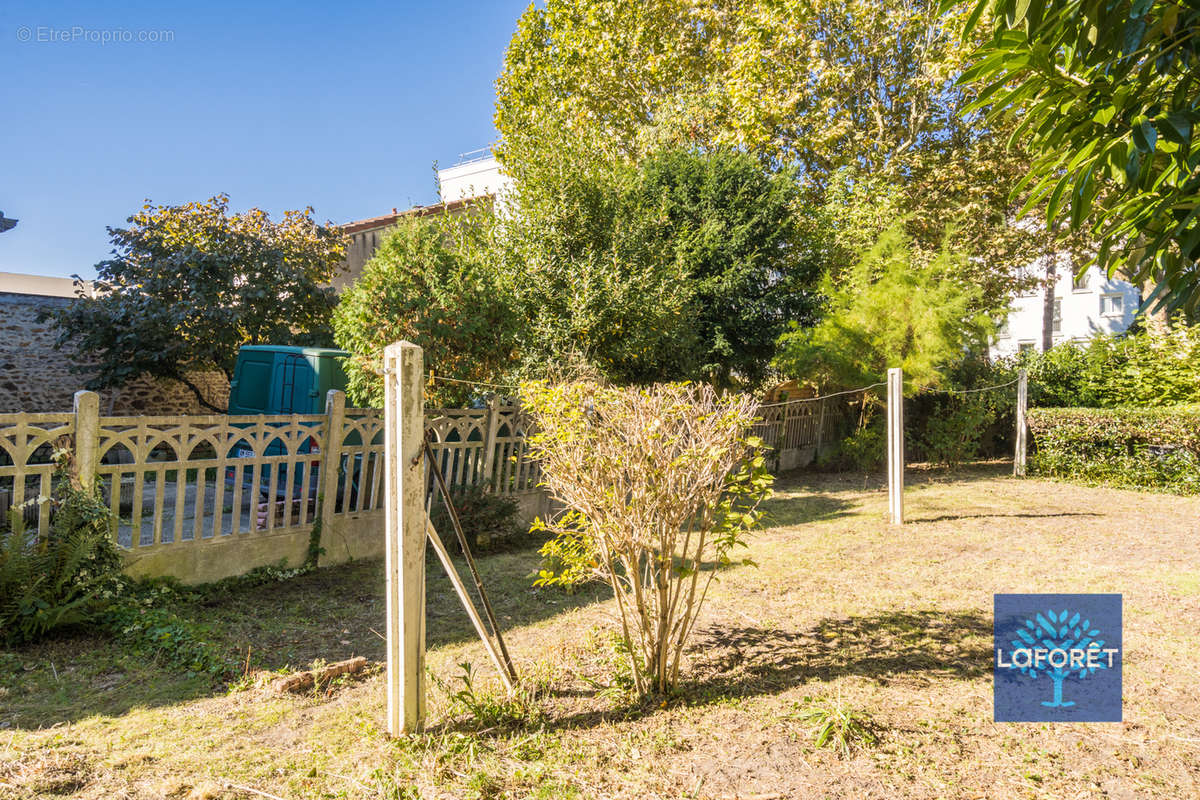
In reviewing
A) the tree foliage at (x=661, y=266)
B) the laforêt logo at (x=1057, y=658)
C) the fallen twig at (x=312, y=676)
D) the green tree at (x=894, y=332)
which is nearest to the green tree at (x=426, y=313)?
the tree foliage at (x=661, y=266)

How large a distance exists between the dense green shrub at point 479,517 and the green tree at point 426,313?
1.36m

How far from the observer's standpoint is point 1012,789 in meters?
2.84

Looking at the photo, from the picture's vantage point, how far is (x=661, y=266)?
10.7m

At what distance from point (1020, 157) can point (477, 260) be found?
13835 mm

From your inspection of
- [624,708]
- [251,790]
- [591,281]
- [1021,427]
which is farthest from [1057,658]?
[1021,427]

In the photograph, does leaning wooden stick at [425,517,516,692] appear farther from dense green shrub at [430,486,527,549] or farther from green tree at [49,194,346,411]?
green tree at [49,194,346,411]

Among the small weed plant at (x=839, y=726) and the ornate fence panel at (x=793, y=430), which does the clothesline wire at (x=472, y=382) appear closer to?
the small weed plant at (x=839, y=726)

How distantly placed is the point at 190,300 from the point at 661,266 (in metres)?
9.84

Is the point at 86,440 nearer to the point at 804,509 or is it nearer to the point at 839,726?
the point at 839,726

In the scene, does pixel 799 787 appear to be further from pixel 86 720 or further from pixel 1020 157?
pixel 1020 157

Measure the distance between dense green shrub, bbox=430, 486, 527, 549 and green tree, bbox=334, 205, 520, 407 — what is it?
53.4 inches

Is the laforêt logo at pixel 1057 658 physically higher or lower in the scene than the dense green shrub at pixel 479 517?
lower

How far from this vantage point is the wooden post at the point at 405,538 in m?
3.09

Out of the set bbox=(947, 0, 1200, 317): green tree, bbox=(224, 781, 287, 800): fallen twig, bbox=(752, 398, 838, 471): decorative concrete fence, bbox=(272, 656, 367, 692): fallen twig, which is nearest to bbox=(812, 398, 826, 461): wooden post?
bbox=(752, 398, 838, 471): decorative concrete fence
